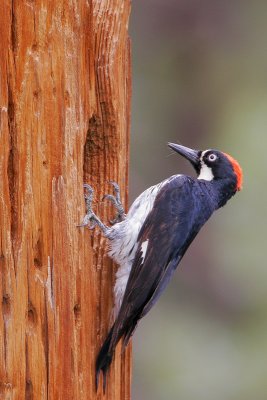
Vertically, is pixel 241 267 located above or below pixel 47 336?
below

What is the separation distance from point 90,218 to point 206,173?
57.0 inches

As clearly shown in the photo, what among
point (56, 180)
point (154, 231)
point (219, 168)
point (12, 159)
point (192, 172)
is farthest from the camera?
point (192, 172)

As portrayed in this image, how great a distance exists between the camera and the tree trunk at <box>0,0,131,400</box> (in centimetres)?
446

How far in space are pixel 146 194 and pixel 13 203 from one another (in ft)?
4.60

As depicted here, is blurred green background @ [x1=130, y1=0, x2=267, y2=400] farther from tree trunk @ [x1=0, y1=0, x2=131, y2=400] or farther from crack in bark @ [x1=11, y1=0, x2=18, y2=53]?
crack in bark @ [x1=11, y1=0, x2=18, y2=53]

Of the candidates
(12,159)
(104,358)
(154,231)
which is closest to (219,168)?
(154,231)

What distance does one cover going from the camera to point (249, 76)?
11.1 meters

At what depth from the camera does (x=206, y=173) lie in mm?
6258

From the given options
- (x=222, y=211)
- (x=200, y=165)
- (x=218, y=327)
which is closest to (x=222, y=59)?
(x=222, y=211)

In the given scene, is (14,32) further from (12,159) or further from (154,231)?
(154,231)

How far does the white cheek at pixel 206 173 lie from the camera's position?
6227mm

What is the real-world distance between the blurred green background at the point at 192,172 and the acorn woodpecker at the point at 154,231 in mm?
3598

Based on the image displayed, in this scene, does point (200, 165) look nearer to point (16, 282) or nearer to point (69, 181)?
point (69, 181)

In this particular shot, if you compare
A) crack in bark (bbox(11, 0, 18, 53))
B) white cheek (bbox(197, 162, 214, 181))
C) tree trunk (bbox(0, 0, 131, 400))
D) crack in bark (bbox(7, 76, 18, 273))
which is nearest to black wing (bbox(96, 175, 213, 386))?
tree trunk (bbox(0, 0, 131, 400))
